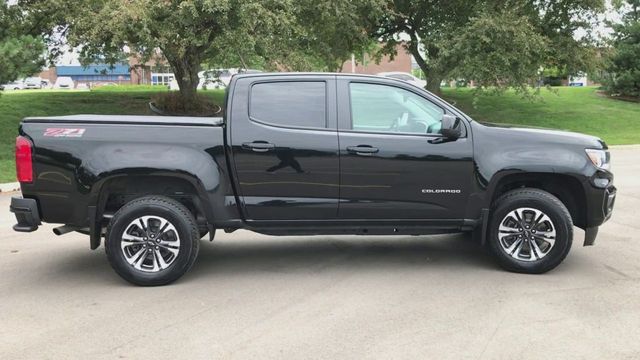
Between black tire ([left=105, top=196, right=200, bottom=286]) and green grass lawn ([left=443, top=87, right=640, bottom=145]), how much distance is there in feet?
57.8

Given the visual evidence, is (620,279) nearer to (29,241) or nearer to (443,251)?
(443,251)

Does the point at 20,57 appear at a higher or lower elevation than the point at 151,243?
higher

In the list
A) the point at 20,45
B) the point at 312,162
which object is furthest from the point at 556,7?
the point at 312,162

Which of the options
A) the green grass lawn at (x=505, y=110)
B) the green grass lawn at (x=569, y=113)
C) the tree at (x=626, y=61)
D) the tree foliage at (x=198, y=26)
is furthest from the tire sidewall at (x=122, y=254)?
the tree at (x=626, y=61)

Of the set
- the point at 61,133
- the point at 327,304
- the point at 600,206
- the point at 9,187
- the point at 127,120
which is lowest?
the point at 9,187

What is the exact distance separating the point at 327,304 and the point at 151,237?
67.9 inches

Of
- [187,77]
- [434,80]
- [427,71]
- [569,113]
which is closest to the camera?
[187,77]

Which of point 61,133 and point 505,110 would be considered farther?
point 505,110

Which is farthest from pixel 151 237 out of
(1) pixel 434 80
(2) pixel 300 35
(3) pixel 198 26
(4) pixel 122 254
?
(1) pixel 434 80

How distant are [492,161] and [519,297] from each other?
4.22ft

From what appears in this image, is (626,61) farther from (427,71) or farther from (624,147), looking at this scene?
(624,147)

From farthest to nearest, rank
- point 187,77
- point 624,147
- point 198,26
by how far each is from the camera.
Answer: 1. point 187,77
2. point 624,147
3. point 198,26

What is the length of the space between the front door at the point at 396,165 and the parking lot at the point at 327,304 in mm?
659

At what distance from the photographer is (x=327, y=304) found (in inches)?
200
